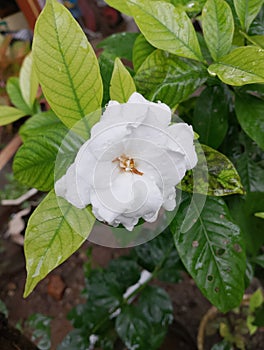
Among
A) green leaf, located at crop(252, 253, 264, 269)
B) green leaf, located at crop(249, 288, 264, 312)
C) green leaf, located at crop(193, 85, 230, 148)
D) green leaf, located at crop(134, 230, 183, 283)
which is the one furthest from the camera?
green leaf, located at crop(249, 288, 264, 312)

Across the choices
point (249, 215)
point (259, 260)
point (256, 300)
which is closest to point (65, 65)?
point (249, 215)

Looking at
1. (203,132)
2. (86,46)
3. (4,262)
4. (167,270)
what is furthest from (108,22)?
(86,46)

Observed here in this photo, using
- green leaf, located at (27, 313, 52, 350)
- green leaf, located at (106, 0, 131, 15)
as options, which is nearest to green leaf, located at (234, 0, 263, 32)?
green leaf, located at (106, 0, 131, 15)

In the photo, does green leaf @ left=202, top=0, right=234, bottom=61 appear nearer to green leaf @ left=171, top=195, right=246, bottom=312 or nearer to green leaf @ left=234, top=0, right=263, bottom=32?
green leaf @ left=234, top=0, right=263, bottom=32

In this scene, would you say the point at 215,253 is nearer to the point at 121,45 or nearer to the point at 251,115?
the point at 251,115

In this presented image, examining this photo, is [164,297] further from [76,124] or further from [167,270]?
[76,124]

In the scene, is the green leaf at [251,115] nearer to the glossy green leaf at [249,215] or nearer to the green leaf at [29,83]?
the glossy green leaf at [249,215]

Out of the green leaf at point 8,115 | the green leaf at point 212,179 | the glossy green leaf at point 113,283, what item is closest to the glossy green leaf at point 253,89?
the green leaf at point 212,179
